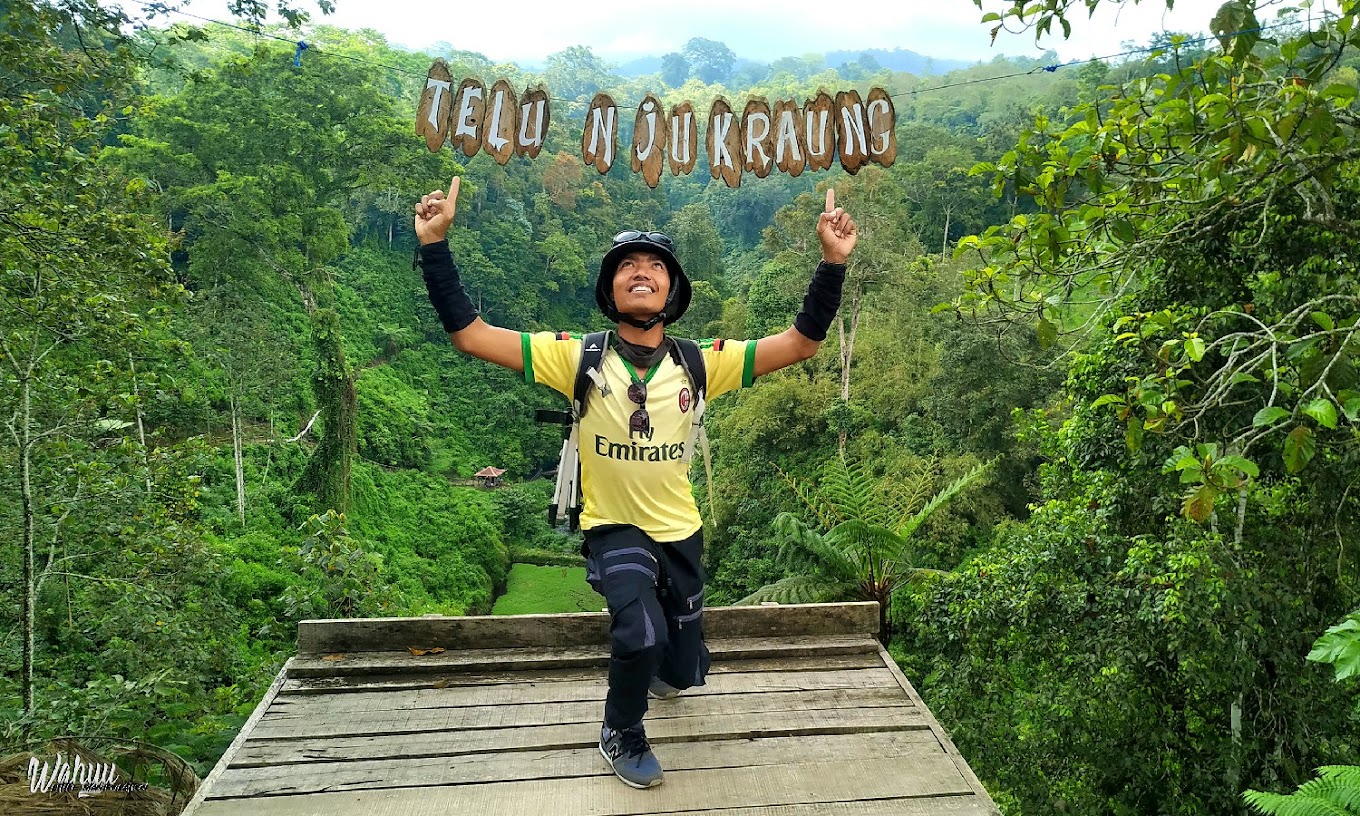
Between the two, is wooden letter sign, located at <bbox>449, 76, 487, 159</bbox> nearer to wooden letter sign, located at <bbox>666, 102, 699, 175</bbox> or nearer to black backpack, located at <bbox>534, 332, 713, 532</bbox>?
wooden letter sign, located at <bbox>666, 102, 699, 175</bbox>

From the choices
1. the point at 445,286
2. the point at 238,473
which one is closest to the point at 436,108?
the point at 445,286

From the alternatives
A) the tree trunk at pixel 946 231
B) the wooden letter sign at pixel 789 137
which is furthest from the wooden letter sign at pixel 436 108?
the tree trunk at pixel 946 231

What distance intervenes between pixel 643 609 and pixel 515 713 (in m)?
0.70

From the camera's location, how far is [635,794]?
2.38 m

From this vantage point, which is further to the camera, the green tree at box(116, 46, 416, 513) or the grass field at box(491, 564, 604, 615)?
the grass field at box(491, 564, 604, 615)

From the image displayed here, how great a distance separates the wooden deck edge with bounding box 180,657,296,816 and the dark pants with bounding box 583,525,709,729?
112 cm

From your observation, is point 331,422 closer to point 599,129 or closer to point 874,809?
point 599,129

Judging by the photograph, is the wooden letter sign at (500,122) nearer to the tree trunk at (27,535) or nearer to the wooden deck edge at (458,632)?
the wooden deck edge at (458,632)

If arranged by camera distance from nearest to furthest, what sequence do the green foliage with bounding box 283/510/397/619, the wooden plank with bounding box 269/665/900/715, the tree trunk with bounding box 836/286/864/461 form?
1. the wooden plank with bounding box 269/665/900/715
2. the green foliage with bounding box 283/510/397/619
3. the tree trunk with bounding box 836/286/864/461

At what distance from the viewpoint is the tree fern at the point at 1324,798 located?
6.98ft

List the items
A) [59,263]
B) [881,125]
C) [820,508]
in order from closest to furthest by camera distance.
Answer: [881,125] < [59,263] < [820,508]

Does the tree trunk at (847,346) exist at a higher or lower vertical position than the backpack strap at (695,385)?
lower

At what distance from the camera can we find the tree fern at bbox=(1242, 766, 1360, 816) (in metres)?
2.13

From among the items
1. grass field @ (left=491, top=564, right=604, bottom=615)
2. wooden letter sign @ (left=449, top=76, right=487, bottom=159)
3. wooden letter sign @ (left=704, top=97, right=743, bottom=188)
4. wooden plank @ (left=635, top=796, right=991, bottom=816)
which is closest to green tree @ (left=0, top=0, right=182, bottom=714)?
wooden letter sign @ (left=449, top=76, right=487, bottom=159)
